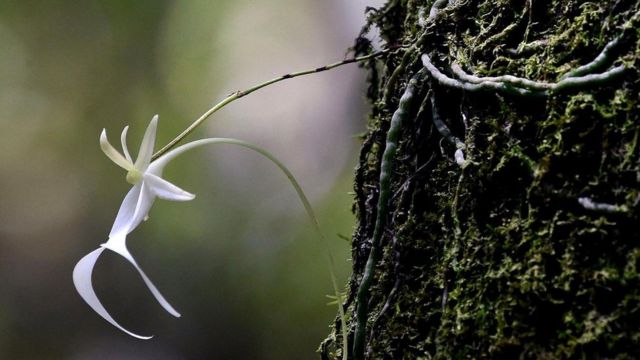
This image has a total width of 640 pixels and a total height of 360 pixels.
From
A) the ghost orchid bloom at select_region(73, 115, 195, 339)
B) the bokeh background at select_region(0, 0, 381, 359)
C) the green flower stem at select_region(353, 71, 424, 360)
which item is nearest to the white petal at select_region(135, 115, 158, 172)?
the ghost orchid bloom at select_region(73, 115, 195, 339)

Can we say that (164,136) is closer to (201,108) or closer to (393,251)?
(201,108)

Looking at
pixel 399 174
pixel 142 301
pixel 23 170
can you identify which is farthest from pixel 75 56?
pixel 399 174

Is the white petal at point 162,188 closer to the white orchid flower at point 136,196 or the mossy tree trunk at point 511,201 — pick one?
the white orchid flower at point 136,196

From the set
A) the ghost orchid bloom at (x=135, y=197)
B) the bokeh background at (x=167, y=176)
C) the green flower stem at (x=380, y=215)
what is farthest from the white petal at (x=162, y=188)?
the bokeh background at (x=167, y=176)

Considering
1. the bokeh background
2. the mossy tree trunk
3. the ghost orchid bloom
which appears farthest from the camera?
the bokeh background

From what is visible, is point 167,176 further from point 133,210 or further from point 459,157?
point 459,157

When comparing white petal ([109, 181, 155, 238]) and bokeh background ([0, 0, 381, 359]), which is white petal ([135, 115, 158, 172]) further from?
bokeh background ([0, 0, 381, 359])

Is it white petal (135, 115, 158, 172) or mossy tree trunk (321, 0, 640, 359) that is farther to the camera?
white petal (135, 115, 158, 172)

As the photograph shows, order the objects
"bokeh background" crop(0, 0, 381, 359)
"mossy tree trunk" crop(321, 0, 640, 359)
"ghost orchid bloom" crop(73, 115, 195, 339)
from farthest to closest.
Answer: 1. "bokeh background" crop(0, 0, 381, 359)
2. "ghost orchid bloom" crop(73, 115, 195, 339)
3. "mossy tree trunk" crop(321, 0, 640, 359)
